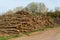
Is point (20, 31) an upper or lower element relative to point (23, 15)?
lower

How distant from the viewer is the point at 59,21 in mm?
30766

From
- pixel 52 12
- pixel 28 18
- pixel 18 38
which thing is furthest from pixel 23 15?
pixel 52 12

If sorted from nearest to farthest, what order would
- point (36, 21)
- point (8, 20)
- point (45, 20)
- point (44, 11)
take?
1. point (8, 20)
2. point (36, 21)
3. point (45, 20)
4. point (44, 11)

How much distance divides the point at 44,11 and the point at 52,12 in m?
4.38

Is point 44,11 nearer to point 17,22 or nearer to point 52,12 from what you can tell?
→ point 52,12

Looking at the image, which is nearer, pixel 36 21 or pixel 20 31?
pixel 20 31

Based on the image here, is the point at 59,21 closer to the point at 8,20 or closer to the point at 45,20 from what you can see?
the point at 45,20

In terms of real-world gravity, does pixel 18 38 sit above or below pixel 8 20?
below

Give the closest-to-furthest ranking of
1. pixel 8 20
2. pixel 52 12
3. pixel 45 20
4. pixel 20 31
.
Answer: pixel 20 31, pixel 8 20, pixel 45 20, pixel 52 12

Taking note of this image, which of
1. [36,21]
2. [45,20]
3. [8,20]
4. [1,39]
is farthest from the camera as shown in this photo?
[45,20]

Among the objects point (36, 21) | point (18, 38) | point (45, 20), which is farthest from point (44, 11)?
point (18, 38)

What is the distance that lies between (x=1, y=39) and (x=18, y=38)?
1.57m

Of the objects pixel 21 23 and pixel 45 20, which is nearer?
pixel 21 23

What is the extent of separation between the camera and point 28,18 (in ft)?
68.8
